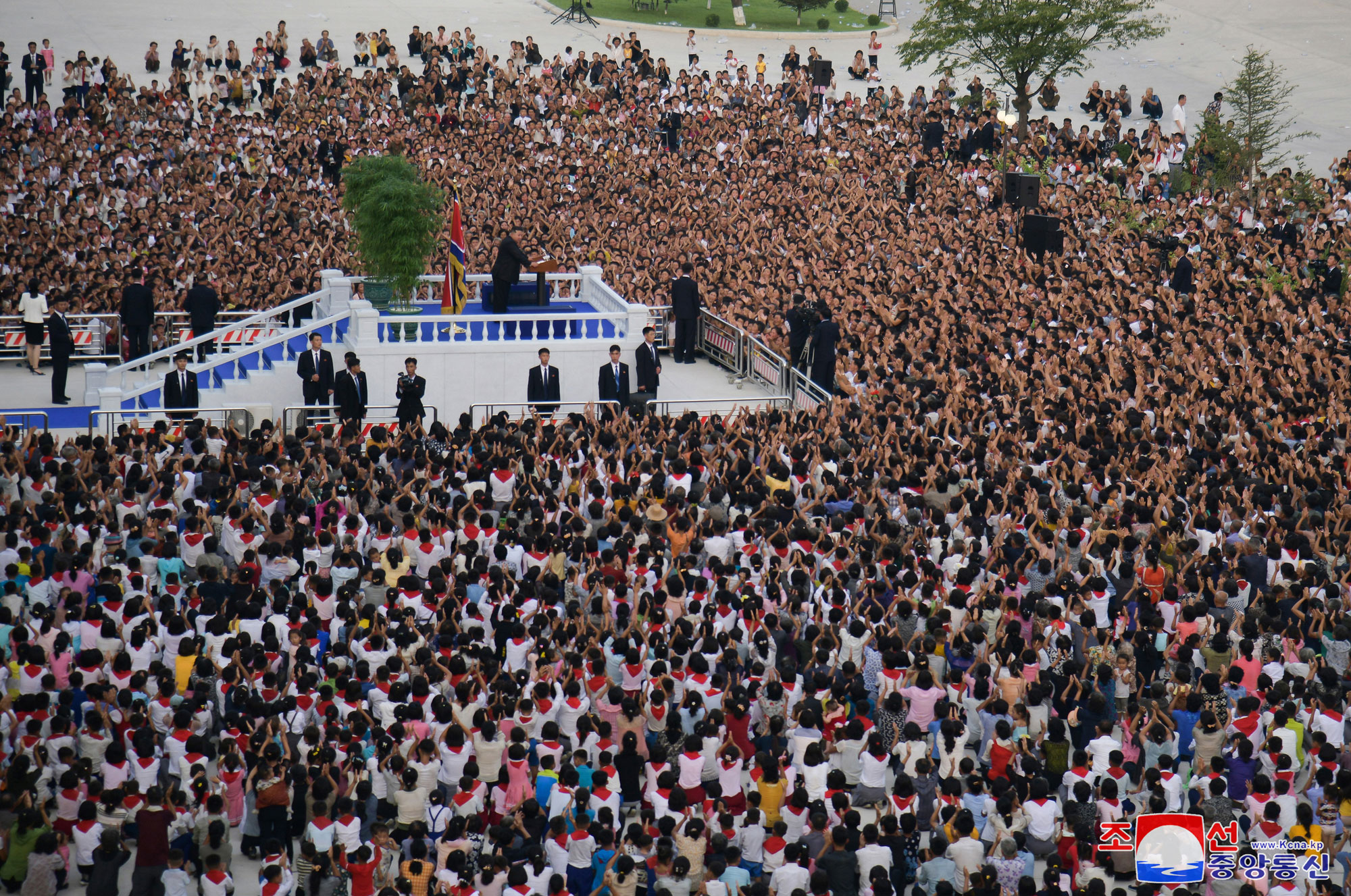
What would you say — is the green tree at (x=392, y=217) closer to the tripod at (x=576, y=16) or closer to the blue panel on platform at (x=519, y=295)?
the blue panel on platform at (x=519, y=295)

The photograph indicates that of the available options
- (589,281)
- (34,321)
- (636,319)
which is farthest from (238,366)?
(589,281)

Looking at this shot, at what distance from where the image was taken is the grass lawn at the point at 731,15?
61.0 meters

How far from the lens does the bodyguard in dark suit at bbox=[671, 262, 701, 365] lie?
27125 millimetres

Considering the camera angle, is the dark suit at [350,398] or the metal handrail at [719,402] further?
the metal handrail at [719,402]

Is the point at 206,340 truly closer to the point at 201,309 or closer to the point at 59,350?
the point at 201,309

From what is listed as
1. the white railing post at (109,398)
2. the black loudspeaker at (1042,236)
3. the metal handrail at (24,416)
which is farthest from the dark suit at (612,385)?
the black loudspeaker at (1042,236)

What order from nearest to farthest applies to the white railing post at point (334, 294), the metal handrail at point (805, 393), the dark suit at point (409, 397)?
the dark suit at point (409, 397) → the metal handrail at point (805, 393) → the white railing post at point (334, 294)

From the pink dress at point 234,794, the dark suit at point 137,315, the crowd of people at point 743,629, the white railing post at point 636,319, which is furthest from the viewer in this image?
the dark suit at point 137,315

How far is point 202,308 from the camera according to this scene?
85.7 ft

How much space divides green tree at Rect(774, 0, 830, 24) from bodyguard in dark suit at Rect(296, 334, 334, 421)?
138 ft

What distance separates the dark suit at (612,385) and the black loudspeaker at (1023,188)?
40.3ft

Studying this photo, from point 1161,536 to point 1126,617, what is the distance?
157 cm

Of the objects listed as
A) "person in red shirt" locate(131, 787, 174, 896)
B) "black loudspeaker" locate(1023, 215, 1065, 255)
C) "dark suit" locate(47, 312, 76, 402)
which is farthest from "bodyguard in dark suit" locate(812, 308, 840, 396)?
"person in red shirt" locate(131, 787, 174, 896)

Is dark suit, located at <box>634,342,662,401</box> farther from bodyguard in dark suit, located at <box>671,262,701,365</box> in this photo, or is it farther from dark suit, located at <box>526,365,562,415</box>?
bodyguard in dark suit, located at <box>671,262,701,365</box>
